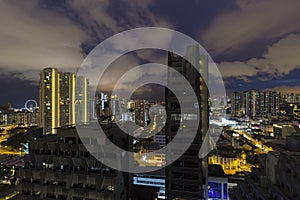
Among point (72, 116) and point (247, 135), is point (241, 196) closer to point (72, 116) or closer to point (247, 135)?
point (247, 135)

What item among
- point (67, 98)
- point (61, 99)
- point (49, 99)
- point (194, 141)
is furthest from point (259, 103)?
point (49, 99)

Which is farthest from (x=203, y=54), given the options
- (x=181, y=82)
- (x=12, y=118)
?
(x=12, y=118)

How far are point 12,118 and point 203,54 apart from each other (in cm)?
7429

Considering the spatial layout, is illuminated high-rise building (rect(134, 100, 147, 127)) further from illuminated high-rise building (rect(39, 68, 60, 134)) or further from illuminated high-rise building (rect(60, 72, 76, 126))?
illuminated high-rise building (rect(39, 68, 60, 134))

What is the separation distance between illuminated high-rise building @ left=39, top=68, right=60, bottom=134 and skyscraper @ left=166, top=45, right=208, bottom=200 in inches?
1475

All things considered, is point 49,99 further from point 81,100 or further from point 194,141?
point 194,141

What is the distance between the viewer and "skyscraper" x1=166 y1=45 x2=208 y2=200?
37.7 feet

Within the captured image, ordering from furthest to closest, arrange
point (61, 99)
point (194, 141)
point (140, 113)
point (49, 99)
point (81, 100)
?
1. point (140, 113)
2. point (81, 100)
3. point (61, 99)
4. point (49, 99)
5. point (194, 141)

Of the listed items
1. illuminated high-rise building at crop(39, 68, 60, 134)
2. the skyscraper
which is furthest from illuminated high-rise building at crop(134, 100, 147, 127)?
the skyscraper

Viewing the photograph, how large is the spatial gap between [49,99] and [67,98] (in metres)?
4.27

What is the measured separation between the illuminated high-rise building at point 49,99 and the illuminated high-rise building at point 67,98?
1.14m

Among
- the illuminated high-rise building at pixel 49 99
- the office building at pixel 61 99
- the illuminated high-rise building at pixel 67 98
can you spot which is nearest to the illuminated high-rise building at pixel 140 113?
the office building at pixel 61 99

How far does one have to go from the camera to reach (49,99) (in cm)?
4100

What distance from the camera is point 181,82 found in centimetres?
1243
